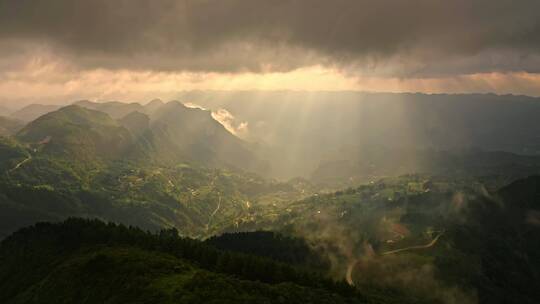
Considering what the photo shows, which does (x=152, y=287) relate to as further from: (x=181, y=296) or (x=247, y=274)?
(x=247, y=274)

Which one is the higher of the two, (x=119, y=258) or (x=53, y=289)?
(x=119, y=258)

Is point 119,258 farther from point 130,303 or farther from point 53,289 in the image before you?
point 130,303

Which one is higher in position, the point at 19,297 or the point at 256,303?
the point at 256,303

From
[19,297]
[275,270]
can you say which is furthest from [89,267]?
[275,270]

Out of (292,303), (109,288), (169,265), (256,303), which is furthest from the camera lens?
(169,265)

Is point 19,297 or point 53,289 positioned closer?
point 53,289

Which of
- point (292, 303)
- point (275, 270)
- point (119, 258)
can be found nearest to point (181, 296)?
point (292, 303)

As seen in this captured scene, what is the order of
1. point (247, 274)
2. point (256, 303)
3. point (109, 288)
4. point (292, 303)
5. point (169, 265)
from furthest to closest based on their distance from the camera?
point (247, 274)
point (169, 265)
point (109, 288)
point (292, 303)
point (256, 303)

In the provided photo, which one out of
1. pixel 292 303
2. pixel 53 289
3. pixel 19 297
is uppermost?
pixel 292 303

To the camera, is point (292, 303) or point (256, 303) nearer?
point (256, 303)
